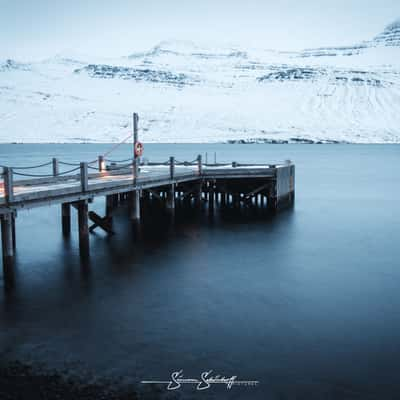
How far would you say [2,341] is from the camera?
11.8m

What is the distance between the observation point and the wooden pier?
15586mm

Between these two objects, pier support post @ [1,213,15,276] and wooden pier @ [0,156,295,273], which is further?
wooden pier @ [0,156,295,273]

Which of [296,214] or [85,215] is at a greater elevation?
[85,215]

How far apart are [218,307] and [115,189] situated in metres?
7.99

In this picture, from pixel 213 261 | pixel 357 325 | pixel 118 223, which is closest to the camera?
pixel 357 325

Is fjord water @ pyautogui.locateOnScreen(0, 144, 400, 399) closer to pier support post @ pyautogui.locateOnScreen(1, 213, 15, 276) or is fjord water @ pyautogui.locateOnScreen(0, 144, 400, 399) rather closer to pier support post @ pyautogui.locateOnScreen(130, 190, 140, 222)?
pier support post @ pyautogui.locateOnScreen(1, 213, 15, 276)

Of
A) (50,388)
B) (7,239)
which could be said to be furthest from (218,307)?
(7,239)

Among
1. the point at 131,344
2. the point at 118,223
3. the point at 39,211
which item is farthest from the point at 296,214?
the point at 131,344

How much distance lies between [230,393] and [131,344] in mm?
2931

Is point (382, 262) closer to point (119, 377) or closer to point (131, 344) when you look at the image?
point (131, 344)

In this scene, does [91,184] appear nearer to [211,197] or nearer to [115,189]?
[115,189]

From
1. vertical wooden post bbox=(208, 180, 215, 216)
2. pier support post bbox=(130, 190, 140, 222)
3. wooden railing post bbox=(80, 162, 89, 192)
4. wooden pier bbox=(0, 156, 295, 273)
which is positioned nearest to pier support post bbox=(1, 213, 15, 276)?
wooden pier bbox=(0, 156, 295, 273)

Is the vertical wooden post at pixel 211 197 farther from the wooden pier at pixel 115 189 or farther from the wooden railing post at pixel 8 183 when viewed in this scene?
the wooden railing post at pixel 8 183

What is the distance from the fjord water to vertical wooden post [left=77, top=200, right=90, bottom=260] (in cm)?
46
